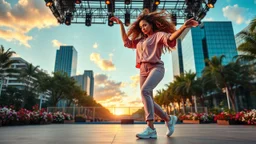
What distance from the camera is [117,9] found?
11930 mm

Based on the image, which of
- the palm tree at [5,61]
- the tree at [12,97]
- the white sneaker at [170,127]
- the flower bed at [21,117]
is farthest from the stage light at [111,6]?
the tree at [12,97]

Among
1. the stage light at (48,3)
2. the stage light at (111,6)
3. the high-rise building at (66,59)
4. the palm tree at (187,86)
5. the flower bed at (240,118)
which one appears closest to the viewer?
the flower bed at (240,118)

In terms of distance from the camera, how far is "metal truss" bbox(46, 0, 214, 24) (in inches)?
418

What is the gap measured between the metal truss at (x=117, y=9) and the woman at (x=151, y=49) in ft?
28.1

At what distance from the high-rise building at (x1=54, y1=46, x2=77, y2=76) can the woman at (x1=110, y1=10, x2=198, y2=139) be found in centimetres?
13653

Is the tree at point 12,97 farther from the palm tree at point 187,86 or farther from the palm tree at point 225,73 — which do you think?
the palm tree at point 225,73

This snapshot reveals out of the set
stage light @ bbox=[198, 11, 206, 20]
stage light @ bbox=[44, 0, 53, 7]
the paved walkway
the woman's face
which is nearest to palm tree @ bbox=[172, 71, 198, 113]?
stage light @ bbox=[198, 11, 206, 20]

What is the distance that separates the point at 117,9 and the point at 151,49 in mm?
10525

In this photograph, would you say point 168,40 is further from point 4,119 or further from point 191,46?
point 191,46

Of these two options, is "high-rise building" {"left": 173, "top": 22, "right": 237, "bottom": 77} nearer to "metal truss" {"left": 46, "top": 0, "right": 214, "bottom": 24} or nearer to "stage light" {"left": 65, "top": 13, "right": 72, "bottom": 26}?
"metal truss" {"left": 46, "top": 0, "right": 214, "bottom": 24}

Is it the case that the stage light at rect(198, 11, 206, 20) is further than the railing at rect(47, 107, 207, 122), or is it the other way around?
the railing at rect(47, 107, 207, 122)

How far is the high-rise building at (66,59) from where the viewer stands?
442ft

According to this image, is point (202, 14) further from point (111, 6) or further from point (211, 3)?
point (111, 6)

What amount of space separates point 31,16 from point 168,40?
11.0m
